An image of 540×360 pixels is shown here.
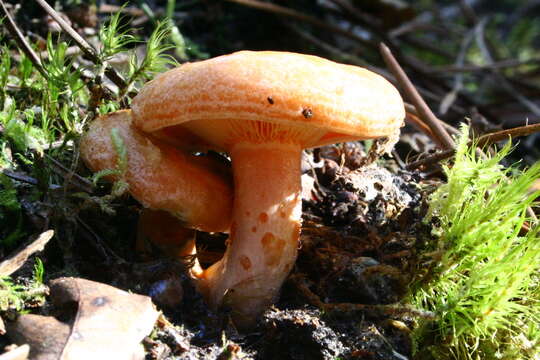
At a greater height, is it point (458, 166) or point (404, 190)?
point (458, 166)

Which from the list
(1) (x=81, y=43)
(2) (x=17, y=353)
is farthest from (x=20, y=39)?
(2) (x=17, y=353)

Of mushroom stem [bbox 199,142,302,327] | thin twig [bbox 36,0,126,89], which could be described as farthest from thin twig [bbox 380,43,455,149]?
thin twig [bbox 36,0,126,89]

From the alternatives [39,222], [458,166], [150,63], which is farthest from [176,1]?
[458,166]

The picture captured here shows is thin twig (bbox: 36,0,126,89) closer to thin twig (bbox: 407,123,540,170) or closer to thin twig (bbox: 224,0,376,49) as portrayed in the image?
thin twig (bbox: 407,123,540,170)

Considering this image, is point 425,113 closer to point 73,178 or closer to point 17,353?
point 73,178

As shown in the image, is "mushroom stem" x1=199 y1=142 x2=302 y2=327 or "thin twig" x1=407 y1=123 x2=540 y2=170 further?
"thin twig" x1=407 y1=123 x2=540 y2=170

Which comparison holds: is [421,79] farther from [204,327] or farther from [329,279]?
[204,327]
